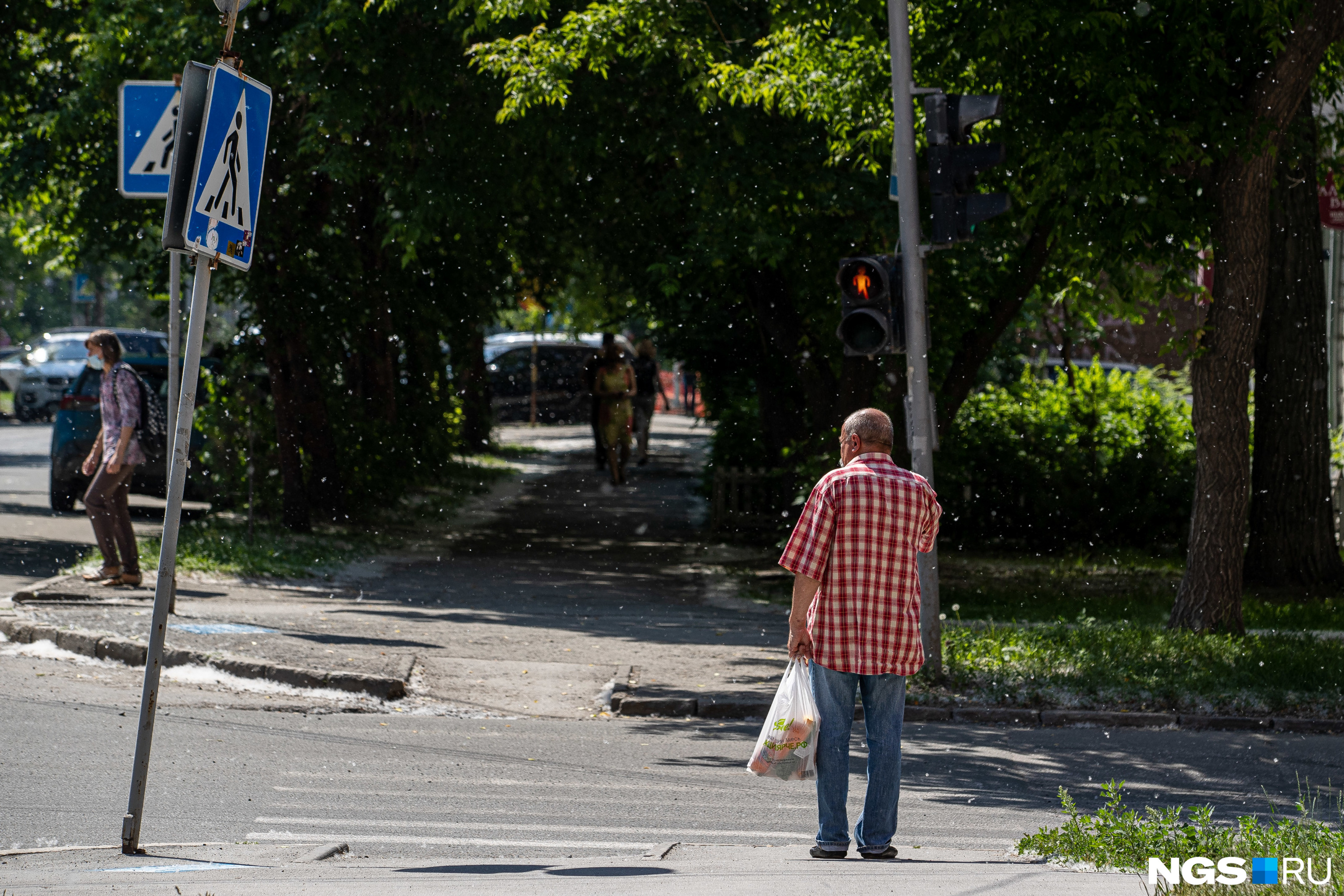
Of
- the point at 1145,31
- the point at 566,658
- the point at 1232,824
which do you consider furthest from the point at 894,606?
the point at 1145,31

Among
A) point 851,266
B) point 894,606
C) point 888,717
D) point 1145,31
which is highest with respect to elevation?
point 1145,31

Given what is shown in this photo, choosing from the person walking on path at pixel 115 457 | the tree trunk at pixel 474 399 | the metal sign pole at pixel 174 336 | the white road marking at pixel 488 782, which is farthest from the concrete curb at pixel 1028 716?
the tree trunk at pixel 474 399

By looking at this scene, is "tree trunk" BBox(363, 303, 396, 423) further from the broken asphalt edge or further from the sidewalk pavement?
the sidewalk pavement

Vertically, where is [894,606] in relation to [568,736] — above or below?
above

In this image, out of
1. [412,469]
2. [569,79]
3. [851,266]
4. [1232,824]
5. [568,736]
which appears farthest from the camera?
[412,469]

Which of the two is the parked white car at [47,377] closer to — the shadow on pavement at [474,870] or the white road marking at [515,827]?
the white road marking at [515,827]

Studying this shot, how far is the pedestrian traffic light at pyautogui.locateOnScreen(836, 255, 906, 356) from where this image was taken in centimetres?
958

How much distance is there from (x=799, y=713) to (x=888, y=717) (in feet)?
1.12

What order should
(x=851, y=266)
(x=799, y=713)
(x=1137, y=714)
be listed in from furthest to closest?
(x=851, y=266) → (x=1137, y=714) → (x=799, y=713)

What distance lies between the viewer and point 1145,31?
10500mm

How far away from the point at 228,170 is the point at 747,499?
12826mm

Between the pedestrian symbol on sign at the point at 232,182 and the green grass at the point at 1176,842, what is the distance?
3758 mm

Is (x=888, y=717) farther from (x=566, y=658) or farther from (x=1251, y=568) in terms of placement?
(x=1251, y=568)

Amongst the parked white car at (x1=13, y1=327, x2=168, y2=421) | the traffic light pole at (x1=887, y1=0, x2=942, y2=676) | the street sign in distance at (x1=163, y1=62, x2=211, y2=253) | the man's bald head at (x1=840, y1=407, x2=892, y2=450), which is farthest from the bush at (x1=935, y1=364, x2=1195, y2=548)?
the parked white car at (x1=13, y1=327, x2=168, y2=421)
